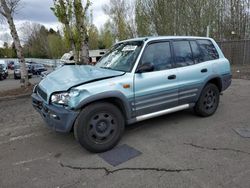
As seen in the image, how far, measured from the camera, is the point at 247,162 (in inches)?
120

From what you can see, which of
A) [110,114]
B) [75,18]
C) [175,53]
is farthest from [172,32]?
[110,114]

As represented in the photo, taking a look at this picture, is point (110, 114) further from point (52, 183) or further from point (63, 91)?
point (52, 183)

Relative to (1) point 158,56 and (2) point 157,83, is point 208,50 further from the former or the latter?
(2) point 157,83

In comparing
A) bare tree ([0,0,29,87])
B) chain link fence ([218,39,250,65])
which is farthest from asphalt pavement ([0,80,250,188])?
chain link fence ([218,39,250,65])

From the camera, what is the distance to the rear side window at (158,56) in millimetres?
3928

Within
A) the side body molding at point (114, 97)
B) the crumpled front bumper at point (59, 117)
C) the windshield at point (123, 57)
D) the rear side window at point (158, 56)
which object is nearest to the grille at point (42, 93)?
the crumpled front bumper at point (59, 117)

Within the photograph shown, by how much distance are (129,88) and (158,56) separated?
0.95m

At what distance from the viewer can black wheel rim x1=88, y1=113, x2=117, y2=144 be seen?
341 cm

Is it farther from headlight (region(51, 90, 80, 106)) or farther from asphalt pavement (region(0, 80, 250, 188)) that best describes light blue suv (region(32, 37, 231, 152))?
asphalt pavement (region(0, 80, 250, 188))

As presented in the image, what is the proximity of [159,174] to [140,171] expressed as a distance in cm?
26

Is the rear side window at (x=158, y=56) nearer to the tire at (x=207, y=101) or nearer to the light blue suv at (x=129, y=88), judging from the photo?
the light blue suv at (x=129, y=88)

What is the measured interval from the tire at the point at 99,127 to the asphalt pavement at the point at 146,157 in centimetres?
22

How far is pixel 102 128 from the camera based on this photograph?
3.50m

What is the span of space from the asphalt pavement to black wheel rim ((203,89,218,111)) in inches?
10.3
